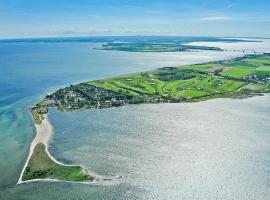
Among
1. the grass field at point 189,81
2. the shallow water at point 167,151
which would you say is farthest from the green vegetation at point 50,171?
the grass field at point 189,81

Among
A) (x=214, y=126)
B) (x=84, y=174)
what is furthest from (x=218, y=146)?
(x=84, y=174)

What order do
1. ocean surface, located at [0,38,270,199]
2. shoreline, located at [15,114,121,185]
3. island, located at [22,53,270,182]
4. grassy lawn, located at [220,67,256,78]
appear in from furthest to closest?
grassy lawn, located at [220,67,256,78] → island, located at [22,53,270,182] → shoreline, located at [15,114,121,185] → ocean surface, located at [0,38,270,199]

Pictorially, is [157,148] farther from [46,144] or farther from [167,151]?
[46,144]

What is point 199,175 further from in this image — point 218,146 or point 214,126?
point 214,126

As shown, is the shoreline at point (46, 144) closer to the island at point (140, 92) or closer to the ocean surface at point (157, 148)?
the island at point (140, 92)

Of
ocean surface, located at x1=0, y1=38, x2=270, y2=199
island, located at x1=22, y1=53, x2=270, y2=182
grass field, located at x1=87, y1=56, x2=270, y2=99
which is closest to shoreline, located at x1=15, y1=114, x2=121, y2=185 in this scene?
island, located at x1=22, y1=53, x2=270, y2=182

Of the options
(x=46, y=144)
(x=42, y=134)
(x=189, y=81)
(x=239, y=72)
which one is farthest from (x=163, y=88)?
(x=46, y=144)

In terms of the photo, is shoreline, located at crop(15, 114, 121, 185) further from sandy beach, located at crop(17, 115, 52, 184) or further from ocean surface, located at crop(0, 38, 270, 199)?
ocean surface, located at crop(0, 38, 270, 199)
